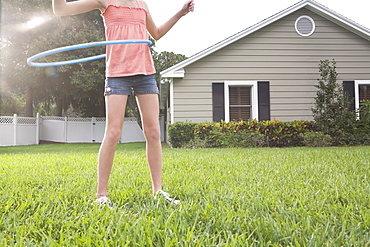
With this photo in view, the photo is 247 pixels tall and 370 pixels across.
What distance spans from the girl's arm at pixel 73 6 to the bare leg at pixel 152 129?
683mm

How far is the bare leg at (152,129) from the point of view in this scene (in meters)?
2.29

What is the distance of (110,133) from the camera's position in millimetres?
2197

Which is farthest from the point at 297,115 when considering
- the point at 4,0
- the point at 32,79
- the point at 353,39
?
the point at 4,0

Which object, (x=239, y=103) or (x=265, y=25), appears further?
(x=239, y=103)

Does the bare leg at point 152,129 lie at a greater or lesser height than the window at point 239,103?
lesser

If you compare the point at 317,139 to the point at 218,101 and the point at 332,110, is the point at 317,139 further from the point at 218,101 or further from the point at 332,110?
the point at 218,101

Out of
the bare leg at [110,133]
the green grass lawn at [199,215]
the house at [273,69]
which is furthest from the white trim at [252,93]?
the bare leg at [110,133]

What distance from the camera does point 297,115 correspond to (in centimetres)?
938

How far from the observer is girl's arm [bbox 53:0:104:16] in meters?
2.08

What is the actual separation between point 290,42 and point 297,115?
7.11ft

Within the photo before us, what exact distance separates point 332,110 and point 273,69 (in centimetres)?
198

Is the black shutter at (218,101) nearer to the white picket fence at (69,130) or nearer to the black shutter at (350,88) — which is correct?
the black shutter at (350,88)

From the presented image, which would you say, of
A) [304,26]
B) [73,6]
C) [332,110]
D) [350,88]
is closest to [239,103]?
[332,110]

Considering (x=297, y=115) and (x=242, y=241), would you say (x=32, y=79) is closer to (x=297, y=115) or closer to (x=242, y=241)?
(x=297, y=115)
